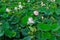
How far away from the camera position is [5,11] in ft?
5.77

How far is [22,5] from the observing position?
6.08 feet

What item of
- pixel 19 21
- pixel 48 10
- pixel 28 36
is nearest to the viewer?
pixel 28 36

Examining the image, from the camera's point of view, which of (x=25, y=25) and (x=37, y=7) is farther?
(x=37, y=7)

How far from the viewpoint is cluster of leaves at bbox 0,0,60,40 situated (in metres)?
1.51

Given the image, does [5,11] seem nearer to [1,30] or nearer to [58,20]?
[1,30]

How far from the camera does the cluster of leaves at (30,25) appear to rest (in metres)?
1.51

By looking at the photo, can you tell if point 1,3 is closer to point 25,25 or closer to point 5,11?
point 5,11

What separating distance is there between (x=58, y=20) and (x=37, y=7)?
0.76 feet

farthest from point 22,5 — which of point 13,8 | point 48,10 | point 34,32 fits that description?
point 34,32

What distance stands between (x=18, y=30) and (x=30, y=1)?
1.55ft

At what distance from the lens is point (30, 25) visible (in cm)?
157

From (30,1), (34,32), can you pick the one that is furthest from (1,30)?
(30,1)

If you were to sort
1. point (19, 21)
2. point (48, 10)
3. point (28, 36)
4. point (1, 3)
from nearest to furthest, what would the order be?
point (28, 36)
point (19, 21)
point (48, 10)
point (1, 3)

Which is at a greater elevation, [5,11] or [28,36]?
[5,11]
